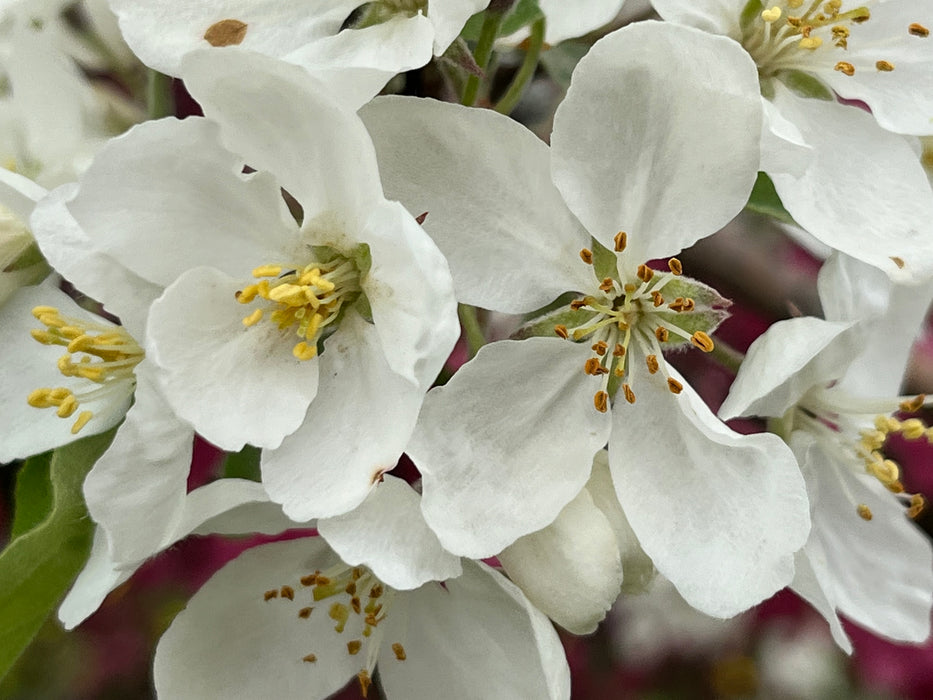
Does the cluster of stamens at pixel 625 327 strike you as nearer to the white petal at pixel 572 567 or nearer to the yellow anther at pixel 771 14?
the white petal at pixel 572 567

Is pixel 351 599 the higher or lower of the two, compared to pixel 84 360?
lower

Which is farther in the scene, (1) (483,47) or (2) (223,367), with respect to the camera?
(1) (483,47)

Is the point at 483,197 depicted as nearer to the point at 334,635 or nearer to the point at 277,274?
the point at 277,274

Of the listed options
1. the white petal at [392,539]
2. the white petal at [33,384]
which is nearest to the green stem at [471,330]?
the white petal at [392,539]

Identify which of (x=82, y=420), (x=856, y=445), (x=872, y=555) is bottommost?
(x=872, y=555)

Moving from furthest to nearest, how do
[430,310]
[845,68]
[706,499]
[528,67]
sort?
[528,67]
[845,68]
[706,499]
[430,310]

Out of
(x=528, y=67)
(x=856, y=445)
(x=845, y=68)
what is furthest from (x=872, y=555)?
(x=528, y=67)

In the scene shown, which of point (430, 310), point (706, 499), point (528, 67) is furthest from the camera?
point (528, 67)

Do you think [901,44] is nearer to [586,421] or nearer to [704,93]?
[704,93]
